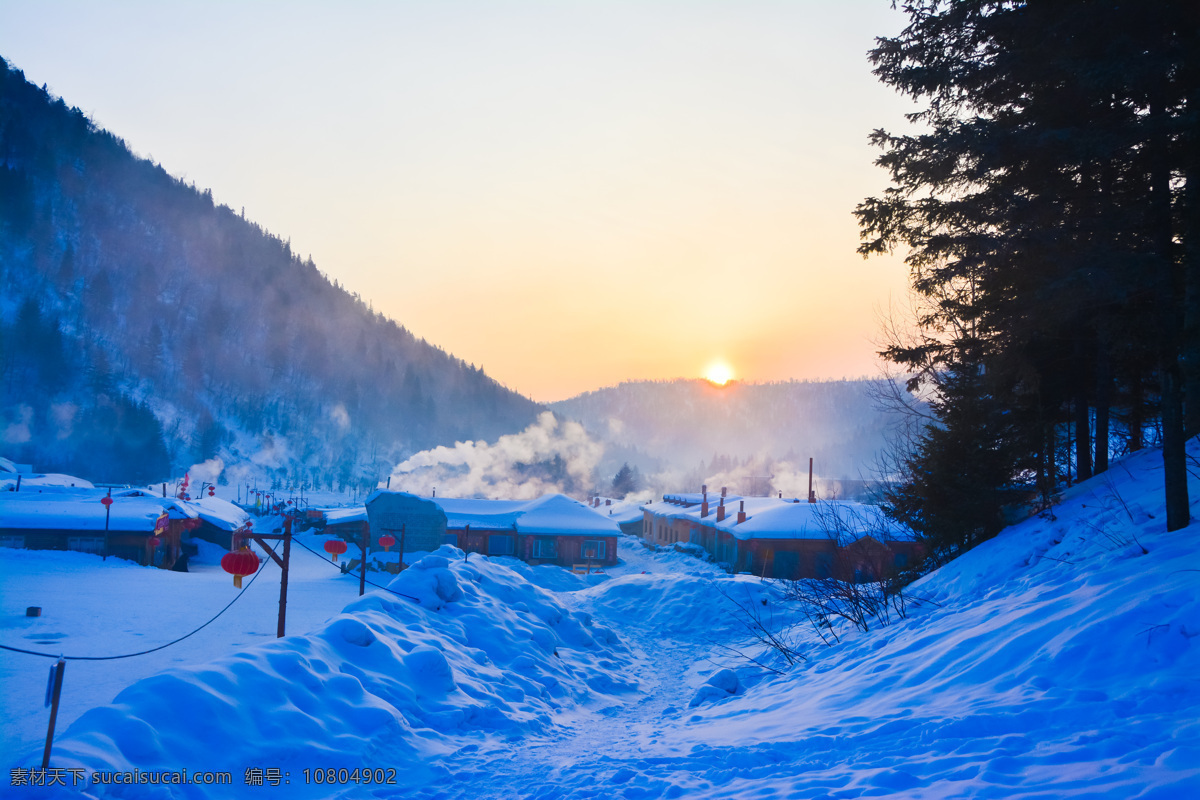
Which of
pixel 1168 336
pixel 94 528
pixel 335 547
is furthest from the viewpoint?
pixel 94 528

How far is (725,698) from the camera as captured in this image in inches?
391

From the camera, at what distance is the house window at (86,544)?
105ft

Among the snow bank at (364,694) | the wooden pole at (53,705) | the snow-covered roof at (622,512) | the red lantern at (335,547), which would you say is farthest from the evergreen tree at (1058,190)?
the snow-covered roof at (622,512)

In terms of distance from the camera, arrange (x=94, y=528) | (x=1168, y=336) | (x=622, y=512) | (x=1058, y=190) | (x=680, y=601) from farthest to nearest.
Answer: (x=622, y=512) → (x=94, y=528) → (x=680, y=601) → (x=1058, y=190) → (x=1168, y=336)

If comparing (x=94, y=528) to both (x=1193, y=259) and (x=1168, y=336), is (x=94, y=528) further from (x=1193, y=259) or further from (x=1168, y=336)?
(x=1193, y=259)

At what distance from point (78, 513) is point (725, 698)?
3710 centimetres

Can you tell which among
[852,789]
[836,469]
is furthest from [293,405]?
[836,469]

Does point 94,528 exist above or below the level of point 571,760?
below

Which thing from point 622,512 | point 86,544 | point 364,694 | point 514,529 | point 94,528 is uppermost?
point 364,694

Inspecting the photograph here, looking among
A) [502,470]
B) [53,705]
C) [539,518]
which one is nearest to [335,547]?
[53,705]

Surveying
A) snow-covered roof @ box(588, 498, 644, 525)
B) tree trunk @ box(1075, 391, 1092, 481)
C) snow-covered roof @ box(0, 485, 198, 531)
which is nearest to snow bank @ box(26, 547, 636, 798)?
tree trunk @ box(1075, 391, 1092, 481)

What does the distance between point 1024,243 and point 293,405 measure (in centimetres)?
14227

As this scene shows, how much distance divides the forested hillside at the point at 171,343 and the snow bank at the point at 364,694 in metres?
101

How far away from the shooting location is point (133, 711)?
5.11 m
